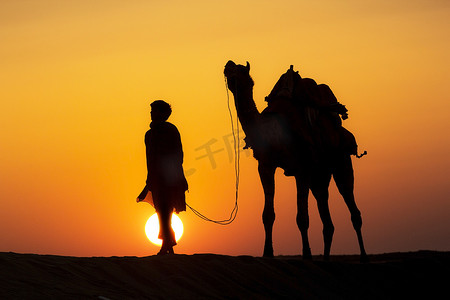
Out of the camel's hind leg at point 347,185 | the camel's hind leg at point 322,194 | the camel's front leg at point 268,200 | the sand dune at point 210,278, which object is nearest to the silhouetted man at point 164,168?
the sand dune at point 210,278

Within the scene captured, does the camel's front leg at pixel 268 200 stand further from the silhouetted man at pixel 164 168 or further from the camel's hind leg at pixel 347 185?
the camel's hind leg at pixel 347 185

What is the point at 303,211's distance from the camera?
1980cm

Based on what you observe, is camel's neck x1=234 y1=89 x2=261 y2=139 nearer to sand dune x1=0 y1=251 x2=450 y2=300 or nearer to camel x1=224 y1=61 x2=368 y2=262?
camel x1=224 y1=61 x2=368 y2=262

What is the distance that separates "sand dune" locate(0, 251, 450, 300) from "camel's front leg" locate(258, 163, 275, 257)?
1.12 metres

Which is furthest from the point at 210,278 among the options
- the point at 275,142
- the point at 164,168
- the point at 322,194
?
the point at 322,194

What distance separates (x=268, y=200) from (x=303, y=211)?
1009mm

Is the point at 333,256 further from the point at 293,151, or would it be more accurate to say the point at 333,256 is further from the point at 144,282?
the point at 144,282

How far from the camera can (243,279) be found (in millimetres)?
15375

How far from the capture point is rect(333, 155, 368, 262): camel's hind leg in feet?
72.3

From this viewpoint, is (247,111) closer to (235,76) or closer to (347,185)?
(235,76)

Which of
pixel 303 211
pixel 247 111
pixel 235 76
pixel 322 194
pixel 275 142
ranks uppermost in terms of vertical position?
pixel 235 76

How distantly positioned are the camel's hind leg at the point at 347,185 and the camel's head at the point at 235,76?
12.1 ft

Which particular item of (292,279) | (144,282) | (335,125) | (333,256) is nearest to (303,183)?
(335,125)

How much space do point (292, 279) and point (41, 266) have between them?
4.83 metres
